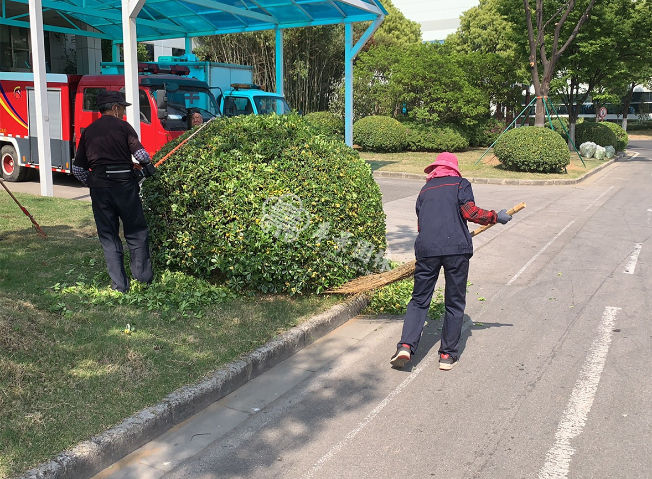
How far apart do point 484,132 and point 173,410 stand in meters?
26.2

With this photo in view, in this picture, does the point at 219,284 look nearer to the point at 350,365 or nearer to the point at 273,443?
the point at 350,365

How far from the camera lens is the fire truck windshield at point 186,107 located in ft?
41.2

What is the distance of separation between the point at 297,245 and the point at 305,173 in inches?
30.6

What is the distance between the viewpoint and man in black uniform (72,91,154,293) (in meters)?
5.85

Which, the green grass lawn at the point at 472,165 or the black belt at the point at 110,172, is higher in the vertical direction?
the black belt at the point at 110,172

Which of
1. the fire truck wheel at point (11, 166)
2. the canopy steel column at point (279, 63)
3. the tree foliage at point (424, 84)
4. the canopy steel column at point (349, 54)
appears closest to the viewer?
the fire truck wheel at point (11, 166)

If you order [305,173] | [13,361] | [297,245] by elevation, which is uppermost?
[305,173]

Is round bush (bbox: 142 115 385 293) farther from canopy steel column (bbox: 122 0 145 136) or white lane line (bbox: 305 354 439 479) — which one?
canopy steel column (bbox: 122 0 145 136)

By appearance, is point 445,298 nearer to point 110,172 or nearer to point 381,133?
point 110,172

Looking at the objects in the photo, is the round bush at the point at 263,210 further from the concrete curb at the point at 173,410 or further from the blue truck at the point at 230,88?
the blue truck at the point at 230,88

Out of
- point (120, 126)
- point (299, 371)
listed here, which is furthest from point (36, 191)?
point (299, 371)

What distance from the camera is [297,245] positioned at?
19.5 feet

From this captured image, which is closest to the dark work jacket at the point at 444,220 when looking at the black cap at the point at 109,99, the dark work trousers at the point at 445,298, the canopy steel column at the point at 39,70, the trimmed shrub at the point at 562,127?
the dark work trousers at the point at 445,298

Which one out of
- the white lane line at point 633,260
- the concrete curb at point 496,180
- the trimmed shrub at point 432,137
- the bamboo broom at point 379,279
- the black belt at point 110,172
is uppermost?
the trimmed shrub at point 432,137
